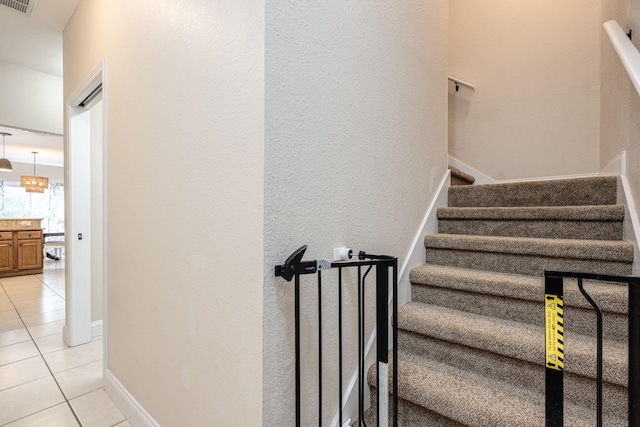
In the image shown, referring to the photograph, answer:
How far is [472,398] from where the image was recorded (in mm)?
1142

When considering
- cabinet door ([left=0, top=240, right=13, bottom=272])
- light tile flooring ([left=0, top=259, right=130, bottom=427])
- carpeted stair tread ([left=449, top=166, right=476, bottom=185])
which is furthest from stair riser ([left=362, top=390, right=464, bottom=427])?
cabinet door ([left=0, top=240, right=13, bottom=272])

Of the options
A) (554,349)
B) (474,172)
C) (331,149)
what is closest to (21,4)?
(331,149)

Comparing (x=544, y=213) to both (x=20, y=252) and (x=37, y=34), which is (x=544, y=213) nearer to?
(x=37, y=34)

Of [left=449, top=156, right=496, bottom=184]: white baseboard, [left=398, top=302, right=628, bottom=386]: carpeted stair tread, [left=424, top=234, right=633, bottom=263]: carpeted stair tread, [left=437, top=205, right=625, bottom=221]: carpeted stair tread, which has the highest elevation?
[left=449, top=156, right=496, bottom=184]: white baseboard

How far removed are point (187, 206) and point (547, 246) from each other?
172cm

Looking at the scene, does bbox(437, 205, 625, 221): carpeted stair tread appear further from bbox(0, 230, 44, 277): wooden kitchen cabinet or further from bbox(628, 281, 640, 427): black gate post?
bbox(0, 230, 44, 277): wooden kitchen cabinet

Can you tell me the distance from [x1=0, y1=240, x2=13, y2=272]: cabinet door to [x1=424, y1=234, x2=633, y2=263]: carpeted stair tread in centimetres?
731

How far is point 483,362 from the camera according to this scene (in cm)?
130

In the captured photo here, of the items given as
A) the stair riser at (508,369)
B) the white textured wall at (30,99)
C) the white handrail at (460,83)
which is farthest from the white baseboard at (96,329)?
the white handrail at (460,83)

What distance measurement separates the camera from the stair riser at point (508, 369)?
105 cm

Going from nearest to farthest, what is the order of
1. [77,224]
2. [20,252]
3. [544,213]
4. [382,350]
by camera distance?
[382,350] → [544,213] → [77,224] → [20,252]

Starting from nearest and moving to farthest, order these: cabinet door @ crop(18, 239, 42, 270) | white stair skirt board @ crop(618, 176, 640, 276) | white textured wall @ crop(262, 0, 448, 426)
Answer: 1. white textured wall @ crop(262, 0, 448, 426)
2. white stair skirt board @ crop(618, 176, 640, 276)
3. cabinet door @ crop(18, 239, 42, 270)

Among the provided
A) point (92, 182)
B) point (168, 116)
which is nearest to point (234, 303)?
point (168, 116)

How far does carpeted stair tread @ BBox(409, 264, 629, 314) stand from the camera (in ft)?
4.00
